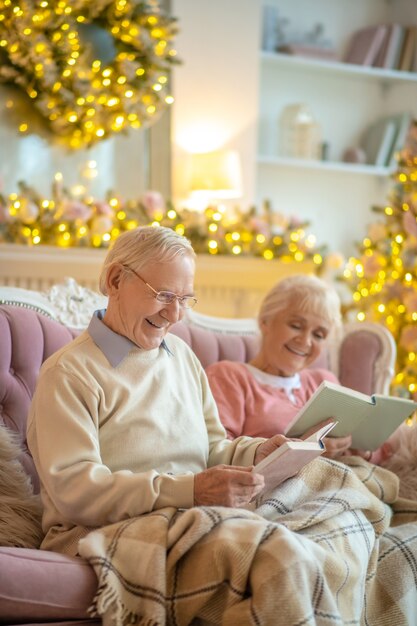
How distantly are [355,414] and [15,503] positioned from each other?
889 millimetres

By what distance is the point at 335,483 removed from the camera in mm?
2096

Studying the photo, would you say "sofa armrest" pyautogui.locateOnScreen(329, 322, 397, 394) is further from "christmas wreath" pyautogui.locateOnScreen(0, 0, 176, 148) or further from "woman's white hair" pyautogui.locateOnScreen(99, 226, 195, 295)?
"christmas wreath" pyautogui.locateOnScreen(0, 0, 176, 148)

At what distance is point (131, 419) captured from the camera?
1.93m

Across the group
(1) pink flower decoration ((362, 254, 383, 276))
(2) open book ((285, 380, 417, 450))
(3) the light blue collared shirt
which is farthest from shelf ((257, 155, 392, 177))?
(3) the light blue collared shirt

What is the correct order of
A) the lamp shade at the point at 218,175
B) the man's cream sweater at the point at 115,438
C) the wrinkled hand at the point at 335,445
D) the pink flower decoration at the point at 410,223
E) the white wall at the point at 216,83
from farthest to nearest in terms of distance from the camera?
the white wall at the point at 216,83
the lamp shade at the point at 218,175
the pink flower decoration at the point at 410,223
the wrinkled hand at the point at 335,445
the man's cream sweater at the point at 115,438

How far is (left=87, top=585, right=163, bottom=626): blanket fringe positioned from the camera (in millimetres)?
1606

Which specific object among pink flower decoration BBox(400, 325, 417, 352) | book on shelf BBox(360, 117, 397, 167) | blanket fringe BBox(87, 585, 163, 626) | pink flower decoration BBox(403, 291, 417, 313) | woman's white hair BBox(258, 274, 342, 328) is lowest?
pink flower decoration BBox(400, 325, 417, 352)

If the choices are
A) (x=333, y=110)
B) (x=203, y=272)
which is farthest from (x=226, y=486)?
(x=333, y=110)

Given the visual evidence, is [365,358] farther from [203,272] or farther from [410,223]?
[203,272]

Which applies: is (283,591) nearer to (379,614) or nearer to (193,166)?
(379,614)

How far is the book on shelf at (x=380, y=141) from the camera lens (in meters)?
5.53

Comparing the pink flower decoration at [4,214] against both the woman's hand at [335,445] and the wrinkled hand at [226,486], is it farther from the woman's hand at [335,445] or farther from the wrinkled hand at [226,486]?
the wrinkled hand at [226,486]

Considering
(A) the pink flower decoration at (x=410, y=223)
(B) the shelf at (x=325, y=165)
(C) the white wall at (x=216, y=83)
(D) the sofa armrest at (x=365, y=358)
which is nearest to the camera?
(D) the sofa armrest at (x=365, y=358)

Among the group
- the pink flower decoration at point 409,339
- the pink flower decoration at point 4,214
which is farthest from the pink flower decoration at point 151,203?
the pink flower decoration at point 409,339
